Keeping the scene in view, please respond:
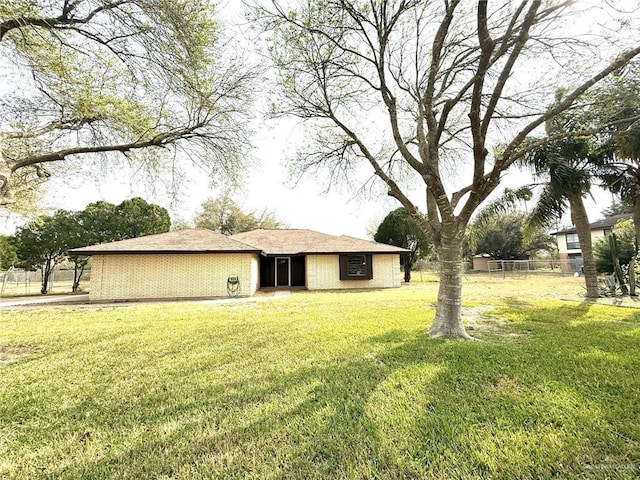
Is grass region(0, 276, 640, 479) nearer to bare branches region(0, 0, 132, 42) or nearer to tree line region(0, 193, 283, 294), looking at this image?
bare branches region(0, 0, 132, 42)

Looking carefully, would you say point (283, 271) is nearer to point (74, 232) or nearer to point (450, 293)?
point (74, 232)

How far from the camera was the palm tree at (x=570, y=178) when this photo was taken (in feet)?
34.0

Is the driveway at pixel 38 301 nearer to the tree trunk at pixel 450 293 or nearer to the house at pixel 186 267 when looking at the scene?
the house at pixel 186 267

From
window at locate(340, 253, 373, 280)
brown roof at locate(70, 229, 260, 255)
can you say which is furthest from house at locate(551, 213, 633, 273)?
brown roof at locate(70, 229, 260, 255)

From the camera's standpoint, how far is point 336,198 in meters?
9.48

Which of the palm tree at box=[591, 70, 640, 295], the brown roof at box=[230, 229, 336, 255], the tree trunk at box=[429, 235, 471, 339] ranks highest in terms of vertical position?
the palm tree at box=[591, 70, 640, 295]

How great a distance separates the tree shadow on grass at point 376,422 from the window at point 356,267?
13386 mm

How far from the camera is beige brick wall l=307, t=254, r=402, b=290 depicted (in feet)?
58.4

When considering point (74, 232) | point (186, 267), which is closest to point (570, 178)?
point (186, 267)

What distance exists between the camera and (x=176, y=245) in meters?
14.2

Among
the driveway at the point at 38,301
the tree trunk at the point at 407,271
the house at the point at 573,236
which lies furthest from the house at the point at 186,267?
the house at the point at 573,236

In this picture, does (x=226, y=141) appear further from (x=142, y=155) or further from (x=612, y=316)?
(x=612, y=316)

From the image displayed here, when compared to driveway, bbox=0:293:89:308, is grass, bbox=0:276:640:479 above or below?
below

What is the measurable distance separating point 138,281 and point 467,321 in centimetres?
1415
